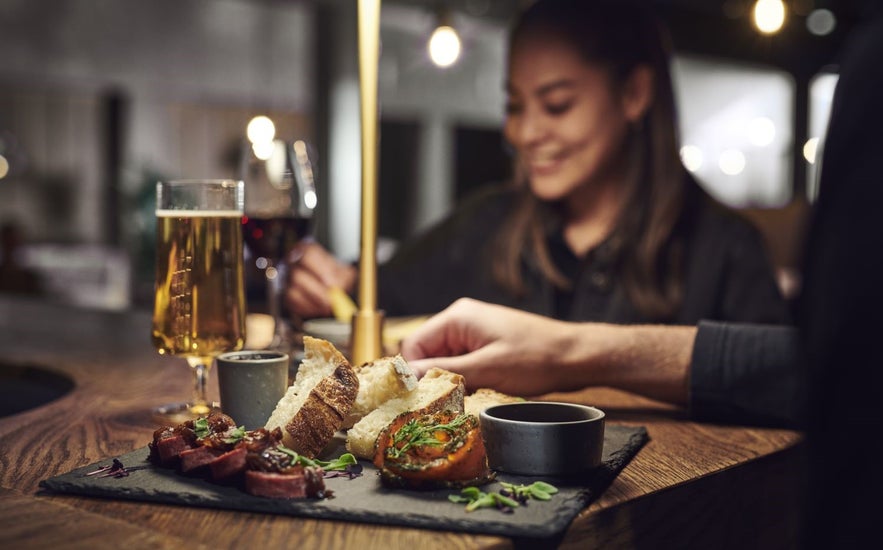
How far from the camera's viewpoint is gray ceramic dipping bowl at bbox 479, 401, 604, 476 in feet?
2.94

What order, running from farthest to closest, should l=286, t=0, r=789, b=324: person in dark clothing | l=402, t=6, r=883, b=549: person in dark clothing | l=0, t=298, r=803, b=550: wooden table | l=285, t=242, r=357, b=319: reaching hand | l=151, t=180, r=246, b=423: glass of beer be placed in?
1. l=286, t=0, r=789, b=324: person in dark clothing
2. l=285, t=242, r=357, b=319: reaching hand
3. l=151, t=180, r=246, b=423: glass of beer
4. l=0, t=298, r=803, b=550: wooden table
5. l=402, t=6, r=883, b=549: person in dark clothing

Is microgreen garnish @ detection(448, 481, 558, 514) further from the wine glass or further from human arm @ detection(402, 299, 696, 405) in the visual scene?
the wine glass

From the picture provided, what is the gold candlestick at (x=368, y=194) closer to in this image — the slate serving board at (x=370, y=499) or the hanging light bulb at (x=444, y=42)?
the slate serving board at (x=370, y=499)

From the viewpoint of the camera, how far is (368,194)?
1334 millimetres

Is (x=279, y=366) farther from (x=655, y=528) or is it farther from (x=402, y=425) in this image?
(x=655, y=528)

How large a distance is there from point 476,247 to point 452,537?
2246 mm

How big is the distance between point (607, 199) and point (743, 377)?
1.36 meters

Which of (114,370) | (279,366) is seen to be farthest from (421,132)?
(279,366)

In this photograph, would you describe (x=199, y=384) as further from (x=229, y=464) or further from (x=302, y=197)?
(x=302, y=197)

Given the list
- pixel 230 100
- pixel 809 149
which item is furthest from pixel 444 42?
pixel 809 149

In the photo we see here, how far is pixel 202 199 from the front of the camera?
1.25 meters

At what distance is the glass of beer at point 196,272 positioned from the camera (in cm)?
123

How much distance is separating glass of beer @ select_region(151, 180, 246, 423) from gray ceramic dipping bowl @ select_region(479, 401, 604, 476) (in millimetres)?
483

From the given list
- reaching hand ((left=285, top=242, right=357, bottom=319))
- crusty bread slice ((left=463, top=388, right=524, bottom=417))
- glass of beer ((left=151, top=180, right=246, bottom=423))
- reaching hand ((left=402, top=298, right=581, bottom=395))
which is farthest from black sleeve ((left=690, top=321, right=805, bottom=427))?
reaching hand ((left=285, top=242, right=357, bottom=319))
